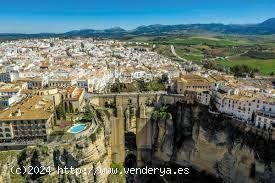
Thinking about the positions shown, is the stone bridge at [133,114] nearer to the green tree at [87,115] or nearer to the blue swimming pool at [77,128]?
the green tree at [87,115]

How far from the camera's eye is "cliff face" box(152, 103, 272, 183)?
40375 millimetres

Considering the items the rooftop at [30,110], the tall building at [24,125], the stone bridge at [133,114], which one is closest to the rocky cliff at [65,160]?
the tall building at [24,125]

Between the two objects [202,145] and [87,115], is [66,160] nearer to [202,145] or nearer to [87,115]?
[87,115]

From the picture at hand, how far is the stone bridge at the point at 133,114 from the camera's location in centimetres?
5275

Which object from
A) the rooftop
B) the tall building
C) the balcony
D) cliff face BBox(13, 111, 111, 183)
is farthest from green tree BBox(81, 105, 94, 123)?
the balcony

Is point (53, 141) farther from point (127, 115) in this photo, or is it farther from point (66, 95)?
point (127, 115)

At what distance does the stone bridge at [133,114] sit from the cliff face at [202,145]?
4.76 ft

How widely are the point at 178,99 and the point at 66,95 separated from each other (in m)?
→ 18.0

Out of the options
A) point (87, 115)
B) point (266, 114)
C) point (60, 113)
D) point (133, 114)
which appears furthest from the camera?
point (133, 114)

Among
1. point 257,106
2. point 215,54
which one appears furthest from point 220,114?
point 215,54

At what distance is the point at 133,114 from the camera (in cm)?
5488

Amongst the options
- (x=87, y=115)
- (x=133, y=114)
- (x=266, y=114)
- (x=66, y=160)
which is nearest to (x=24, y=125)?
(x=66, y=160)

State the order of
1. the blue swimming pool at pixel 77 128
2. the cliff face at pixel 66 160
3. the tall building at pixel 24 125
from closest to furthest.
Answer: the cliff face at pixel 66 160, the tall building at pixel 24 125, the blue swimming pool at pixel 77 128

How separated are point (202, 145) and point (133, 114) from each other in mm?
13600
